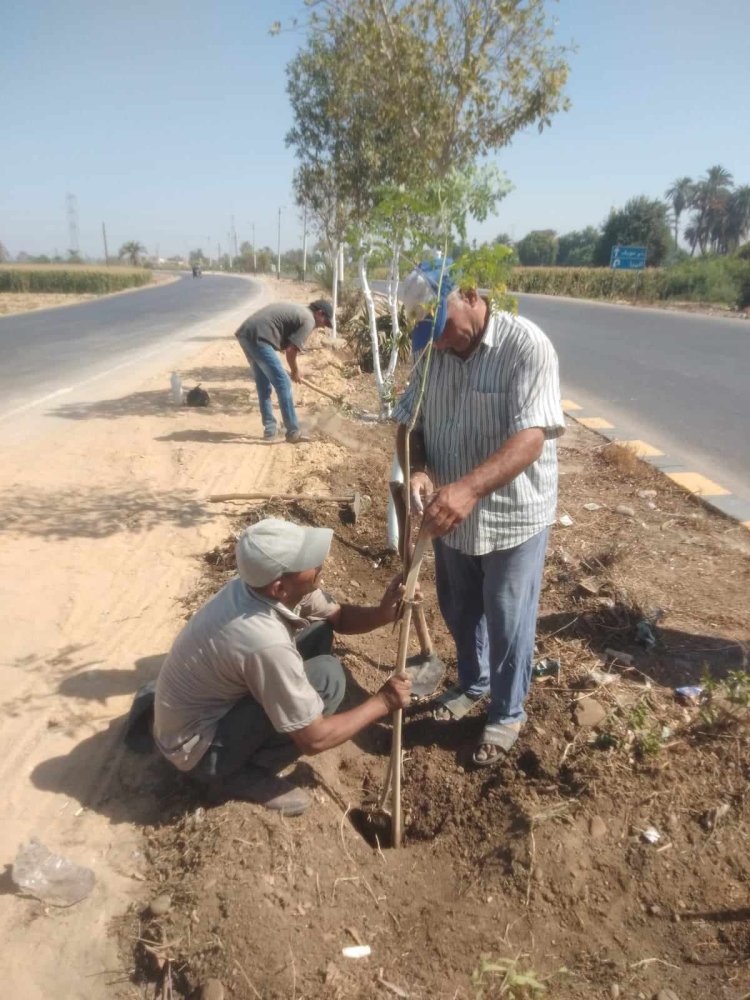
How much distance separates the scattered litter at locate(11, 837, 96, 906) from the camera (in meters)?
2.20

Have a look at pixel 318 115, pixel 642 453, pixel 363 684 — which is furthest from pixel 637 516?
pixel 318 115

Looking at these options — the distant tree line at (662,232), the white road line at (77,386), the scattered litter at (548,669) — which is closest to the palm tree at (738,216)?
the distant tree line at (662,232)

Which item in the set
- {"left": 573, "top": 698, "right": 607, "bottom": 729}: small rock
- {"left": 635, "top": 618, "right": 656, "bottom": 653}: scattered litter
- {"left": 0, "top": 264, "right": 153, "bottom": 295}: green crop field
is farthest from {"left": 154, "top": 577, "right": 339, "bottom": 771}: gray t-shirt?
{"left": 0, "top": 264, "right": 153, "bottom": 295}: green crop field

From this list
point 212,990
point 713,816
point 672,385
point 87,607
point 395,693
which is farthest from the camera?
point 672,385

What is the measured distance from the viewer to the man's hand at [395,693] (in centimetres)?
229

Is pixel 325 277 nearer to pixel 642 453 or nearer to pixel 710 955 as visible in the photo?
pixel 642 453

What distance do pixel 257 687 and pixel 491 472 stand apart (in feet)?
3.29

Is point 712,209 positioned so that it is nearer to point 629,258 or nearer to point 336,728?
point 629,258

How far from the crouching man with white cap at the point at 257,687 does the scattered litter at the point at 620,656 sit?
1.31m

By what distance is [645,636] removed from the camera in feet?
11.4

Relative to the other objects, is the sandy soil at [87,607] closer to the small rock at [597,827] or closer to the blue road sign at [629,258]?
the small rock at [597,827]

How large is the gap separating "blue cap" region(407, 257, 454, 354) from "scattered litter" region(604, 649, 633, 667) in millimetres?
1901

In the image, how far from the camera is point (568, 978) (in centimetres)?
196

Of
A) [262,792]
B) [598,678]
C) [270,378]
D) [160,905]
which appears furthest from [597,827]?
[270,378]
